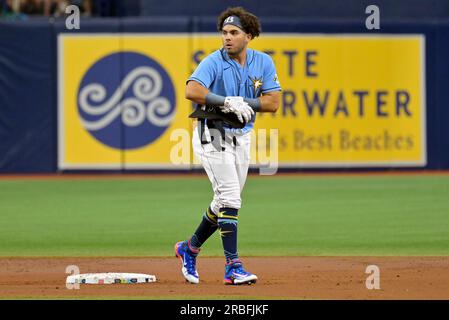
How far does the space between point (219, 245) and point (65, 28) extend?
365 inches

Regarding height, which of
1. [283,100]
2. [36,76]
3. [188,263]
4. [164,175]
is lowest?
[188,263]

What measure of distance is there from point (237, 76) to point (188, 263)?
59.6 inches

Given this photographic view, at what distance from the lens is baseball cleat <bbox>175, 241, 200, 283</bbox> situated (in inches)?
337

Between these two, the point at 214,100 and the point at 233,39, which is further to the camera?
the point at 233,39

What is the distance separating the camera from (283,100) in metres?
20.3

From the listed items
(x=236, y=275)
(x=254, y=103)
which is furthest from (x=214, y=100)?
(x=236, y=275)

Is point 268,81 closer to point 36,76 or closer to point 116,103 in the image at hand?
point 116,103

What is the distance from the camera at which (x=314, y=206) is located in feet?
49.8

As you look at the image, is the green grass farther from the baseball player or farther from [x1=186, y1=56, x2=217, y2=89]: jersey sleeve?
[x1=186, y1=56, x2=217, y2=89]: jersey sleeve

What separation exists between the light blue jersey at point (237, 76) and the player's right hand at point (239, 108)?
0.15 metres

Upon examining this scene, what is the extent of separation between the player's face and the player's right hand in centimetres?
42

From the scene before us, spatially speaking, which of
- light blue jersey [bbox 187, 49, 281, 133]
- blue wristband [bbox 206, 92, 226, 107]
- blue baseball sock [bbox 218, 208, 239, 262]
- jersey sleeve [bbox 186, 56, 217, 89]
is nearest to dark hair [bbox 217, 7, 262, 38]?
light blue jersey [bbox 187, 49, 281, 133]

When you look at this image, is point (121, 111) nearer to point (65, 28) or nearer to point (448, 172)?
point (65, 28)

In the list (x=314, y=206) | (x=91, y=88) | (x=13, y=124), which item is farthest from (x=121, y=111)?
(x=314, y=206)
